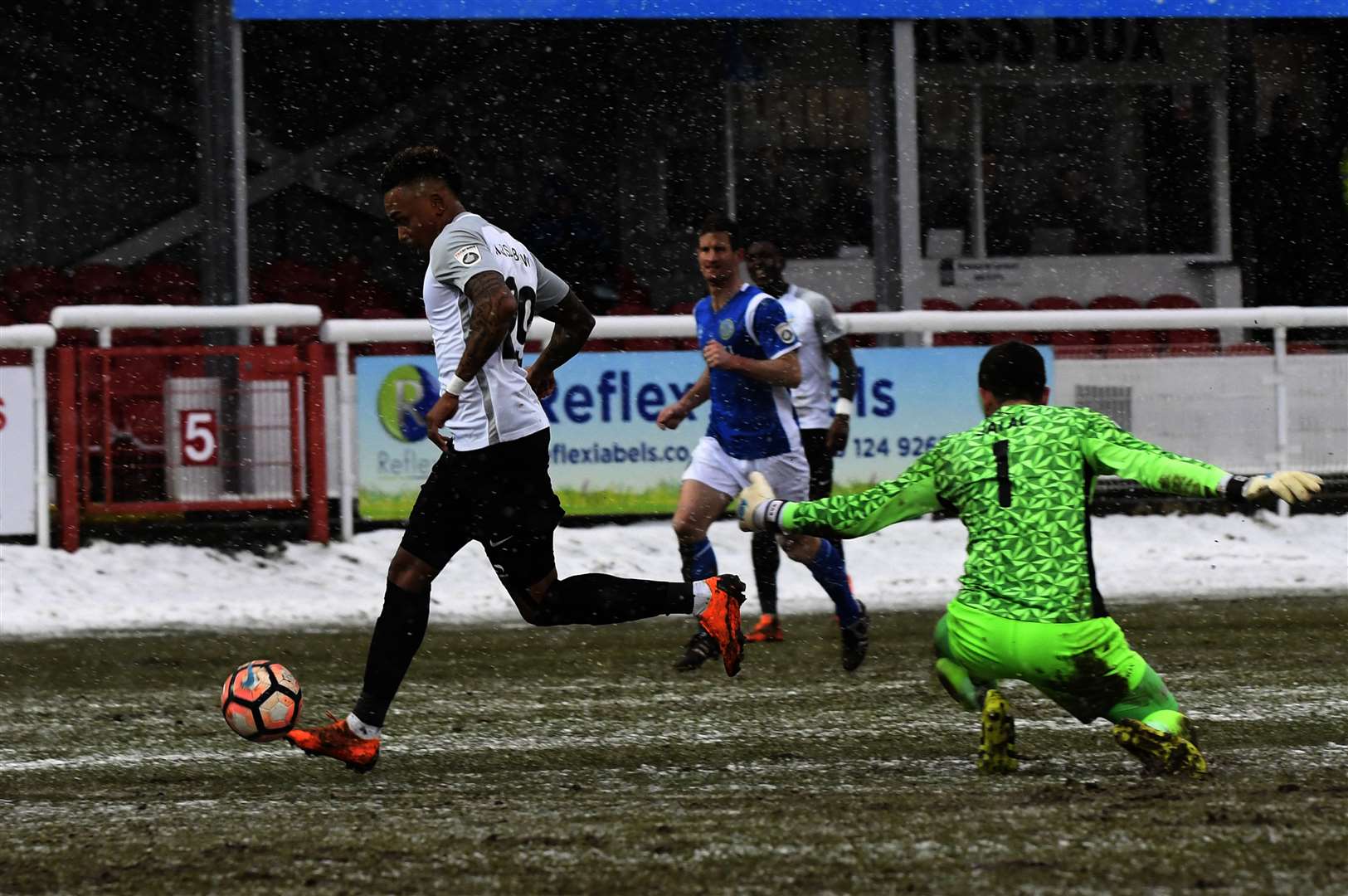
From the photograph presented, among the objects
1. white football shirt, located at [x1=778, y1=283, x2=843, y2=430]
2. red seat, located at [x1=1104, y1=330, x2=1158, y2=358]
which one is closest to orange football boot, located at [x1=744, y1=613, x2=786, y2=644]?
white football shirt, located at [x1=778, y1=283, x2=843, y2=430]

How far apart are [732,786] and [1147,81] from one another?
1764cm

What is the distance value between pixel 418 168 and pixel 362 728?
1712mm

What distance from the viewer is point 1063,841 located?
14.3 feet

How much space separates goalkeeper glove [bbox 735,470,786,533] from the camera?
19.6 ft

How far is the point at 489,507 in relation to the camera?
616cm

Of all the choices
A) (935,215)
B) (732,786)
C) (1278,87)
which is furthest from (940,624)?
(1278,87)

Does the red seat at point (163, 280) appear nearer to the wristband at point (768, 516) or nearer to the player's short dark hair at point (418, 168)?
the player's short dark hair at point (418, 168)

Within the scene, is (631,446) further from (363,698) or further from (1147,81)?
(1147,81)

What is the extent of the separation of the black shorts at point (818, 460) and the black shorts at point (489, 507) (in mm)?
4103

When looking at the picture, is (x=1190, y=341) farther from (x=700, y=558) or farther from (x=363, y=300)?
(x=363, y=300)

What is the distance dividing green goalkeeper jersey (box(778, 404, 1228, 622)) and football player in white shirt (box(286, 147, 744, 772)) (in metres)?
1.01

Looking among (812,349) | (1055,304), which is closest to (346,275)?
(1055,304)

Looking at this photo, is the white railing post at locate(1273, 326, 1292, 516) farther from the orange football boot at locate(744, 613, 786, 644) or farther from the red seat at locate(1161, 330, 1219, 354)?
the orange football boot at locate(744, 613, 786, 644)

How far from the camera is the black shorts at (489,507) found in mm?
6117
